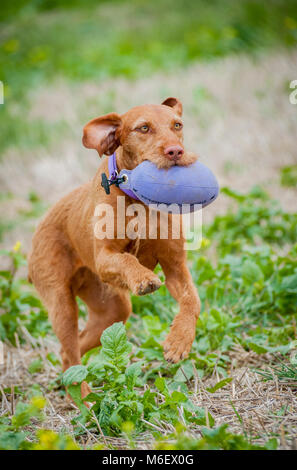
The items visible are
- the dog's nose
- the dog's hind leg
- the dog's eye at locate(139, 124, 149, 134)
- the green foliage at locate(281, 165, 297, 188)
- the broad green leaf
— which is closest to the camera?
the broad green leaf

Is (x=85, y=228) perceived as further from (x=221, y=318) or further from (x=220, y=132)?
(x=220, y=132)

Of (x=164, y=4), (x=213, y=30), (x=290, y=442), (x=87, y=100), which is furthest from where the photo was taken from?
(x=164, y=4)

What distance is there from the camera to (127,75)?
11.9m

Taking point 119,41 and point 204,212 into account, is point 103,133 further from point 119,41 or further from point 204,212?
point 119,41

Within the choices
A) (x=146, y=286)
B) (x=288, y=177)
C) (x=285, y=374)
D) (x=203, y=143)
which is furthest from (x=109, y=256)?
(x=203, y=143)

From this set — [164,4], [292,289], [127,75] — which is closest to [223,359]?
[292,289]

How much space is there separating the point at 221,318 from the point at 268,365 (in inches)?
21.0

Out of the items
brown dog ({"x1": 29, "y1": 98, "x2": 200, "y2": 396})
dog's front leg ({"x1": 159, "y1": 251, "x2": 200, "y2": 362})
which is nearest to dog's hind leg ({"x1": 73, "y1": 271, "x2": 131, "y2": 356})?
brown dog ({"x1": 29, "y1": 98, "x2": 200, "y2": 396})

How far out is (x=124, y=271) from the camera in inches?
125

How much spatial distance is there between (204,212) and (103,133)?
4131 mm

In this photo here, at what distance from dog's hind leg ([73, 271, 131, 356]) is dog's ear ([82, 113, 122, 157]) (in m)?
1.03

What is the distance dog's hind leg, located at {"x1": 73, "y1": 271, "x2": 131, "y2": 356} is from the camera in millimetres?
4012

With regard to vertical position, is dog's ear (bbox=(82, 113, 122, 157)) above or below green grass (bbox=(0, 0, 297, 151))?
below

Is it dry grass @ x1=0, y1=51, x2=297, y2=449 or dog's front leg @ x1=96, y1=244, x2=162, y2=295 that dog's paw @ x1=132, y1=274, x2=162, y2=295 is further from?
dry grass @ x1=0, y1=51, x2=297, y2=449
